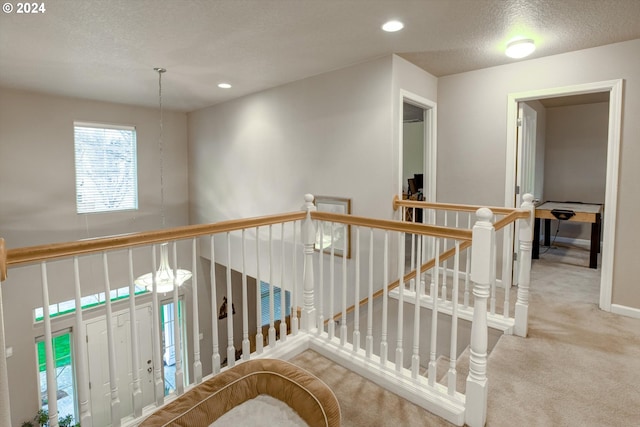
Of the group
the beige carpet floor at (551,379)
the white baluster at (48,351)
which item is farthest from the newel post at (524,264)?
the white baluster at (48,351)

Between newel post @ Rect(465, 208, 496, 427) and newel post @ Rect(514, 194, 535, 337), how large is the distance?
3.52ft

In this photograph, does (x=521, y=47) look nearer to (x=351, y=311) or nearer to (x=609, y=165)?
(x=609, y=165)

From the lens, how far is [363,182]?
3674 millimetres

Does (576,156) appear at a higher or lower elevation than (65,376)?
higher

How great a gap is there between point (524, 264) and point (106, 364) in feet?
20.2

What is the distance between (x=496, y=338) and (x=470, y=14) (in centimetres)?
247

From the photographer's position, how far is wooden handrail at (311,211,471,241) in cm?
183

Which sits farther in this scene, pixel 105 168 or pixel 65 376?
pixel 105 168

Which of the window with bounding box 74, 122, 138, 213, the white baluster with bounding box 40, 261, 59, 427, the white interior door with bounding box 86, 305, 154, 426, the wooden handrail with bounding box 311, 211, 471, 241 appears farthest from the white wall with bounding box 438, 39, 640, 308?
the white interior door with bounding box 86, 305, 154, 426

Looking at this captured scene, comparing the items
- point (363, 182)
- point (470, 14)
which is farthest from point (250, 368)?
point (470, 14)

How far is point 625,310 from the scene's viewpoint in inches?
123

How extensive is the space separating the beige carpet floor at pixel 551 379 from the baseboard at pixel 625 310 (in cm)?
8

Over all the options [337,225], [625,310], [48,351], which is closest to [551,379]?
[625,310]

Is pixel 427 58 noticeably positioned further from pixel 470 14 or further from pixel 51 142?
pixel 51 142
